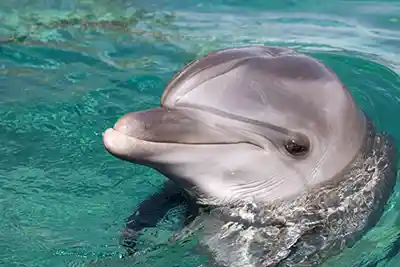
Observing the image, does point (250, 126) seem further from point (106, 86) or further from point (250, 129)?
point (106, 86)

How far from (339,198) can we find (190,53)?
5444 mm

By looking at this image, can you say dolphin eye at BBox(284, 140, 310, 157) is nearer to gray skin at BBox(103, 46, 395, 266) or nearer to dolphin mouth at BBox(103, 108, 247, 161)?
gray skin at BBox(103, 46, 395, 266)

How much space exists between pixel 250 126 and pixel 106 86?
428 cm

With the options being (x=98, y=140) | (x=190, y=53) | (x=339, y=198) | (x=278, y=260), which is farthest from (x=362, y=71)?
(x=278, y=260)

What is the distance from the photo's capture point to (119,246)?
529cm

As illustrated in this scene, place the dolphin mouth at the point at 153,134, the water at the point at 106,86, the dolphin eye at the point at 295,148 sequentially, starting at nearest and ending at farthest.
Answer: the dolphin mouth at the point at 153,134 < the dolphin eye at the point at 295,148 < the water at the point at 106,86

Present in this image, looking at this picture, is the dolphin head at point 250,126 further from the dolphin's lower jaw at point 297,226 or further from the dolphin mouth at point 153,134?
the dolphin's lower jaw at point 297,226

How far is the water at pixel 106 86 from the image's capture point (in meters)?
5.37

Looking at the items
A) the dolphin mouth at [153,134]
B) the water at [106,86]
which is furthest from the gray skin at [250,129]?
the water at [106,86]

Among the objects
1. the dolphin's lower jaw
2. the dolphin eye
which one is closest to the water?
the dolphin's lower jaw

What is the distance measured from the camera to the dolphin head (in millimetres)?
4418

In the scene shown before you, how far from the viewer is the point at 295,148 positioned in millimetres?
4766

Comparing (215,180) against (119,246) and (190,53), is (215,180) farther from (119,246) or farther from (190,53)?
(190,53)

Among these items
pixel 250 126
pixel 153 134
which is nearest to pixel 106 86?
pixel 250 126
